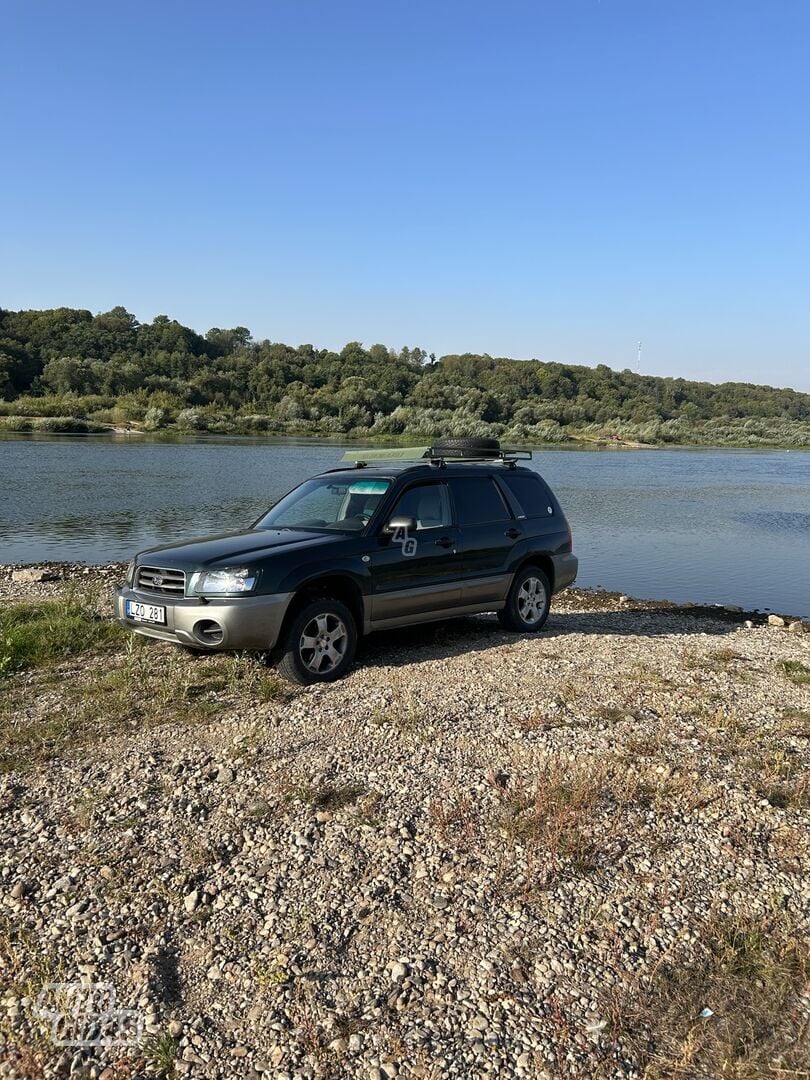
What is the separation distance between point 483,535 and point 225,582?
3.10 metres

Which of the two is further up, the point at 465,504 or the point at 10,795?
the point at 465,504

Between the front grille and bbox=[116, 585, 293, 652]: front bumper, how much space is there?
0.39ft

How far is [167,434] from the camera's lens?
3108 inches

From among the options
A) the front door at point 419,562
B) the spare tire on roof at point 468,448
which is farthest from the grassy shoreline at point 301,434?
the front door at point 419,562

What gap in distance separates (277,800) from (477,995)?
1.87 meters

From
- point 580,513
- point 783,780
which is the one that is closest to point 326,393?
point 580,513

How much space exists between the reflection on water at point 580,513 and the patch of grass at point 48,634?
8.64 m

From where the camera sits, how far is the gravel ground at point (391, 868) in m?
2.94

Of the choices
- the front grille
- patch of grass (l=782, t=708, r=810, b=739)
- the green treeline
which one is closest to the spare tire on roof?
the front grille

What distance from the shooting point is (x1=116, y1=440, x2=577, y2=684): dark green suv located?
674 cm

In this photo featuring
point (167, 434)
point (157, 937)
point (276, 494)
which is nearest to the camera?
point (157, 937)

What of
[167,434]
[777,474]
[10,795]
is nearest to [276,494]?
[10,795]

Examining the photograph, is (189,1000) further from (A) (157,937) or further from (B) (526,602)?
(B) (526,602)

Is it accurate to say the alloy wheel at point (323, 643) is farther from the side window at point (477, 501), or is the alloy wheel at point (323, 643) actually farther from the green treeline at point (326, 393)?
the green treeline at point (326, 393)
